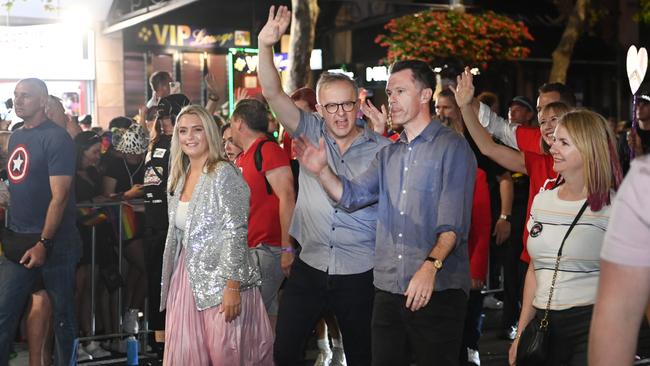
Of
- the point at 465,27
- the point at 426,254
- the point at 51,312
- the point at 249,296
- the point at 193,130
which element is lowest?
the point at 51,312

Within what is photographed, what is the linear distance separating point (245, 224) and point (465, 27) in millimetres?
14989

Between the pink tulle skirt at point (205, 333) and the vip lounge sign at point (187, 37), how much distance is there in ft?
58.1

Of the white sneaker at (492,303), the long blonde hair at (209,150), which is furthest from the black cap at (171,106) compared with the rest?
the white sneaker at (492,303)

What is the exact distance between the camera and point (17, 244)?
307 inches

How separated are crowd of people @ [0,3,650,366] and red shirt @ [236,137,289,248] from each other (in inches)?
0.6

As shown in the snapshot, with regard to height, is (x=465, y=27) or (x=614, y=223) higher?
(x=465, y=27)

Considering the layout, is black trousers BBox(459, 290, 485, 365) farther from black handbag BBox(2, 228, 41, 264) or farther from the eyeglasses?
black handbag BBox(2, 228, 41, 264)

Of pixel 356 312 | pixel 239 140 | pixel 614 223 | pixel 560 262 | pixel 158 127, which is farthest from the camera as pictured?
pixel 158 127

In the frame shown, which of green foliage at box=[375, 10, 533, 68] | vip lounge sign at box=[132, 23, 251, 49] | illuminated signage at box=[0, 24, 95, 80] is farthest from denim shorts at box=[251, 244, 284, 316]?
vip lounge sign at box=[132, 23, 251, 49]

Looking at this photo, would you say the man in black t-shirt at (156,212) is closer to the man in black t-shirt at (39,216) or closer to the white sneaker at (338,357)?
the man in black t-shirt at (39,216)

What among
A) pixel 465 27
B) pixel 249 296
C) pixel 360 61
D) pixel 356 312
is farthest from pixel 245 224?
pixel 360 61

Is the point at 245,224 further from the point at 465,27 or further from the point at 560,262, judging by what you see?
the point at 465,27

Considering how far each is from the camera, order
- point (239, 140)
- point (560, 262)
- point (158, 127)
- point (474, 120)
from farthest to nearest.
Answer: point (158, 127), point (239, 140), point (474, 120), point (560, 262)

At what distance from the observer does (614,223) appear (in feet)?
7.79
